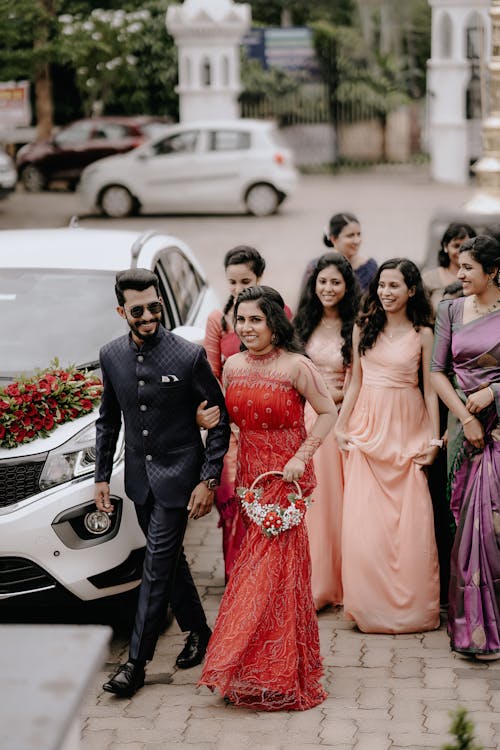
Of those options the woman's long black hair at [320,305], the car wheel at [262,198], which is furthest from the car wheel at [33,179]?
the woman's long black hair at [320,305]

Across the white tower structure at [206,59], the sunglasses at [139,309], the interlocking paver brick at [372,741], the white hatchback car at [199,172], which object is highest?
the white tower structure at [206,59]

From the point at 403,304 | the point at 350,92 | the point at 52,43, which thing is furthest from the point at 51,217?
the point at 403,304

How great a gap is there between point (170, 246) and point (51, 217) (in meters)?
15.6

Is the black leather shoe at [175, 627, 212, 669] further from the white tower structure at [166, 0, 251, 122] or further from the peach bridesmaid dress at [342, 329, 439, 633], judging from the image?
the white tower structure at [166, 0, 251, 122]

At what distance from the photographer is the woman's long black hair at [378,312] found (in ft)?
19.8

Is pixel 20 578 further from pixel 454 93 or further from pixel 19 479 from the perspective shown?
pixel 454 93

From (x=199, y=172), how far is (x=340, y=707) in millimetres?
18115

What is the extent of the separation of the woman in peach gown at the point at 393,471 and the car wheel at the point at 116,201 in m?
17.2

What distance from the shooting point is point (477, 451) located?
5738mm

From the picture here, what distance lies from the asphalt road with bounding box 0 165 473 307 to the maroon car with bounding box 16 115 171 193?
52 cm

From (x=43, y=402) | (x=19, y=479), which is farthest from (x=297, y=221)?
(x=19, y=479)

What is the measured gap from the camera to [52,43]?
25562 millimetres

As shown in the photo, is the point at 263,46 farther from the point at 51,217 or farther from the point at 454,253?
the point at 454,253

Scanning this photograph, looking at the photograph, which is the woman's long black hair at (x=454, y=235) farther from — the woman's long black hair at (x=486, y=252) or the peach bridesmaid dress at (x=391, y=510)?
the woman's long black hair at (x=486, y=252)
